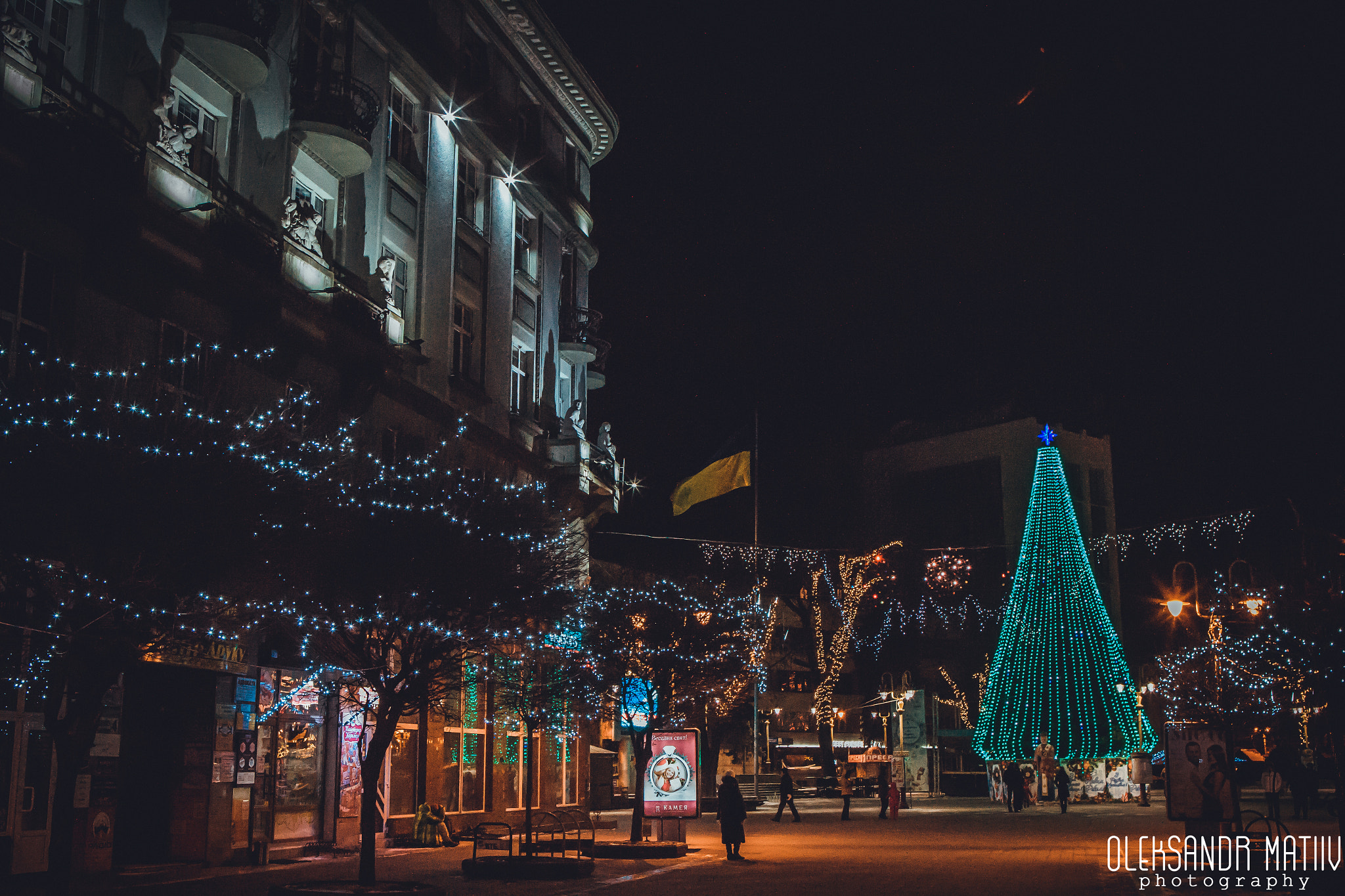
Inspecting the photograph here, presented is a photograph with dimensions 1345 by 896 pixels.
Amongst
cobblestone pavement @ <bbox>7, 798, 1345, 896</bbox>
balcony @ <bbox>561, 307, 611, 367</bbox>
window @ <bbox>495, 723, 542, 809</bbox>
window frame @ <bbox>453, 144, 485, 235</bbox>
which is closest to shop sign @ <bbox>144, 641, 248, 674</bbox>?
cobblestone pavement @ <bbox>7, 798, 1345, 896</bbox>

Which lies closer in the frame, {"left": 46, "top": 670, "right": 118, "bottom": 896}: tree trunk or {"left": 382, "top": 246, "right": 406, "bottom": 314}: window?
{"left": 46, "top": 670, "right": 118, "bottom": 896}: tree trunk

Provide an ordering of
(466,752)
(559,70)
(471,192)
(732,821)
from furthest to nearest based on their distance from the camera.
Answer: (559,70)
(471,192)
(466,752)
(732,821)

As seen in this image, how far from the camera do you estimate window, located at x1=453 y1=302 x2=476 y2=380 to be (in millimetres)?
31469

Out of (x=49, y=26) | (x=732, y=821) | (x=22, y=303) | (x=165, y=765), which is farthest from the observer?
(x=732, y=821)

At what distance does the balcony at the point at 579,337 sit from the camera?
126ft

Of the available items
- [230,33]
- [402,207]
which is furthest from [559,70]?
[230,33]

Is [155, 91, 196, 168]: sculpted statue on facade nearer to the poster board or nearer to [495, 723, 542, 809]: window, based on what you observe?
the poster board

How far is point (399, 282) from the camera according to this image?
29000mm

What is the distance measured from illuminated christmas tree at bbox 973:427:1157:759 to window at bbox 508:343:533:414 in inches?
Result: 787

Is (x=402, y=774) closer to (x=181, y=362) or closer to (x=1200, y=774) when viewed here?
(x=181, y=362)

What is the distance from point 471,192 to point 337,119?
887 cm

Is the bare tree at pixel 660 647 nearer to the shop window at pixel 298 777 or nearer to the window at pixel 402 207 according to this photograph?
the shop window at pixel 298 777

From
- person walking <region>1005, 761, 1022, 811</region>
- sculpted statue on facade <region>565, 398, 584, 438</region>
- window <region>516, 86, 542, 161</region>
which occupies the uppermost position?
window <region>516, 86, 542, 161</region>

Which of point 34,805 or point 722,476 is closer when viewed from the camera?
point 34,805
